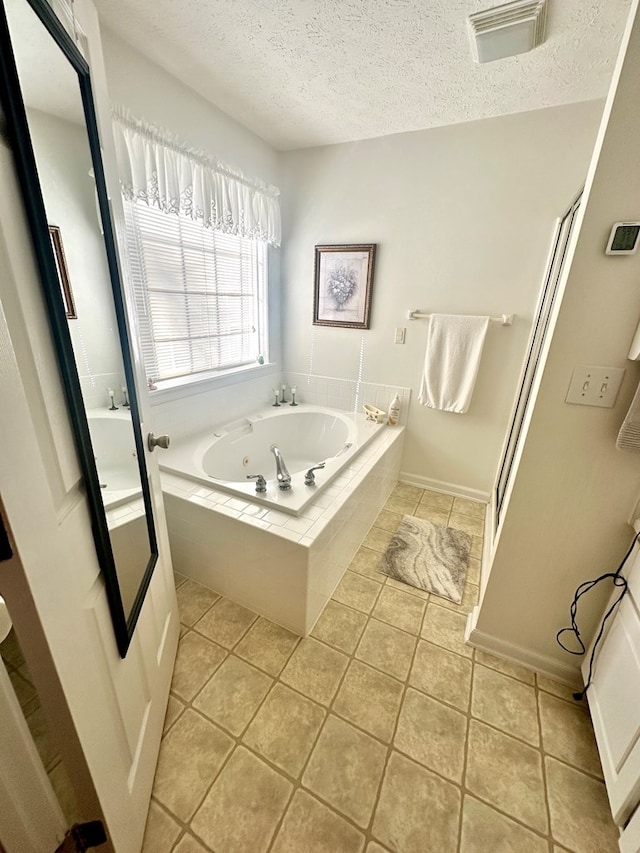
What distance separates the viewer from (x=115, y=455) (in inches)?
34.9

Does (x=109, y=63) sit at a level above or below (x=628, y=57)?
above

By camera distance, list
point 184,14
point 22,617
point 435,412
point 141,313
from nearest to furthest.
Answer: point 22,617 → point 184,14 → point 141,313 → point 435,412

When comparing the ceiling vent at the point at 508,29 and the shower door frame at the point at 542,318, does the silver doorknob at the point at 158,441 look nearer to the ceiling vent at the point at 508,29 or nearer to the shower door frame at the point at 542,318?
the shower door frame at the point at 542,318

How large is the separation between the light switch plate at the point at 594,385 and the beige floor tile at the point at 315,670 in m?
1.36

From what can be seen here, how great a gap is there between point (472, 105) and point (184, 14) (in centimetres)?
147

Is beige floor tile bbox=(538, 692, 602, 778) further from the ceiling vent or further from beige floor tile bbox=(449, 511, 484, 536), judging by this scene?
the ceiling vent

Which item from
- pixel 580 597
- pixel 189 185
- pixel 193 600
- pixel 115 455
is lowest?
pixel 193 600

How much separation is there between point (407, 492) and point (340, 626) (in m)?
1.35

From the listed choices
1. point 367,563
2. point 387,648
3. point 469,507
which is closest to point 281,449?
point 367,563

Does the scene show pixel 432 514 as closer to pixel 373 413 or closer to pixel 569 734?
pixel 373 413

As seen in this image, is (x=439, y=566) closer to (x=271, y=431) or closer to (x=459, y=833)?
(x=459, y=833)

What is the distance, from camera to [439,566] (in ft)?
6.38

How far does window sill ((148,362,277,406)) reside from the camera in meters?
1.99

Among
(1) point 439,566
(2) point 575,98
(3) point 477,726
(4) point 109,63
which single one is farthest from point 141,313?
(2) point 575,98
